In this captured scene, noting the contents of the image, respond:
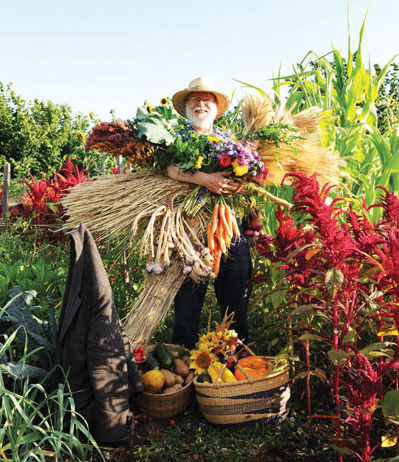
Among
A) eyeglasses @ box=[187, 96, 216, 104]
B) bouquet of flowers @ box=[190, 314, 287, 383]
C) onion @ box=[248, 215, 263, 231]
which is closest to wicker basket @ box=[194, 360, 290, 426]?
bouquet of flowers @ box=[190, 314, 287, 383]

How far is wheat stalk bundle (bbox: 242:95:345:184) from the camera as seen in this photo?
104 inches

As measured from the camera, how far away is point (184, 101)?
2.96 meters

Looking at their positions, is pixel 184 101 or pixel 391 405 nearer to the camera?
pixel 391 405

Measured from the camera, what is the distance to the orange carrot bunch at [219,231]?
2564mm

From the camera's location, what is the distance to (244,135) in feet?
8.91

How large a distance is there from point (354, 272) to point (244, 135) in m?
1.25

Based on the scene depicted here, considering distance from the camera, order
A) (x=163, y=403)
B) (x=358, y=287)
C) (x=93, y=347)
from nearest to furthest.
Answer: (x=358, y=287)
(x=93, y=347)
(x=163, y=403)

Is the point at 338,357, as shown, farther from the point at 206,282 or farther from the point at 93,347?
the point at 206,282

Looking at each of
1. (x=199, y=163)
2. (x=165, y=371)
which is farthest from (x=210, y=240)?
(x=165, y=371)

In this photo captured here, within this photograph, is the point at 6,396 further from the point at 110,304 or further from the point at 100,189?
the point at 100,189

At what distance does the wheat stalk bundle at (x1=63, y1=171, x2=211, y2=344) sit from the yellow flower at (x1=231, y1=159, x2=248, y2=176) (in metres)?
0.35

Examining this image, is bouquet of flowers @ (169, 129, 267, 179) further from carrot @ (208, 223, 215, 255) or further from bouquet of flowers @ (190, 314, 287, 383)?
bouquet of flowers @ (190, 314, 287, 383)

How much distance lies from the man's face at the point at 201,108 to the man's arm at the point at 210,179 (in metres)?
0.38

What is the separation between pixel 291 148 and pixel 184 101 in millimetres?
781
